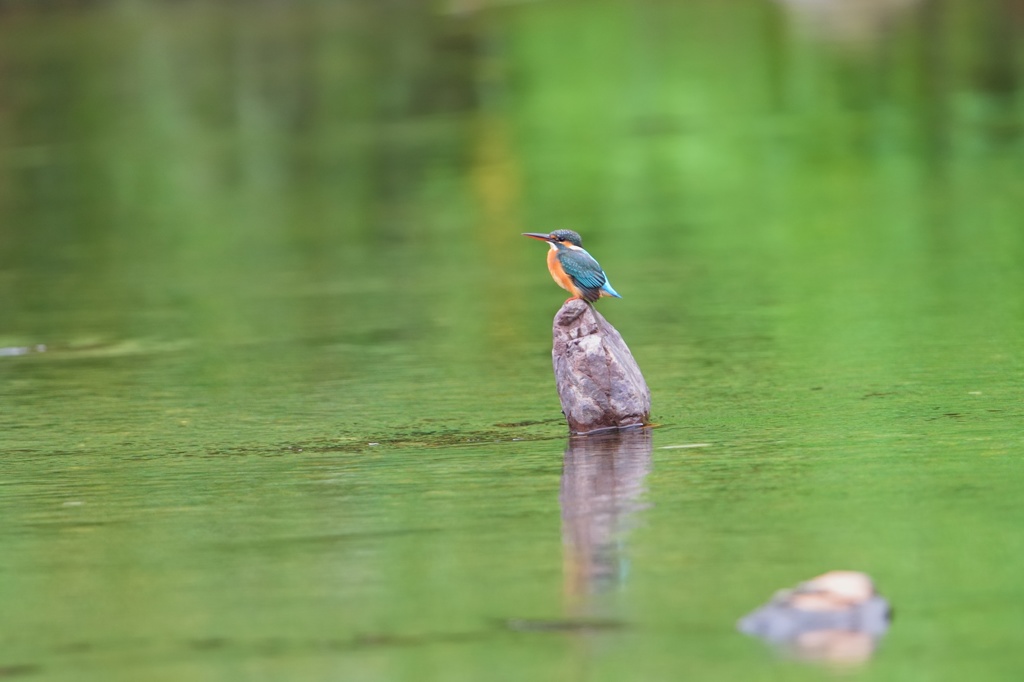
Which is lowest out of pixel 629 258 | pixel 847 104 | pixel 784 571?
pixel 784 571

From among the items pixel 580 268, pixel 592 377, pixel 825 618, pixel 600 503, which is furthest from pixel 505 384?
pixel 825 618

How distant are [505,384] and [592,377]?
1.39m

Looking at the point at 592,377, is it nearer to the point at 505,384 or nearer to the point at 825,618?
the point at 505,384

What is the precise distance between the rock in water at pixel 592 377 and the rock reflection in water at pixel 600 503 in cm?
7

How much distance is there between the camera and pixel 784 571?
16.7ft

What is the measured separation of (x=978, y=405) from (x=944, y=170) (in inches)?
328

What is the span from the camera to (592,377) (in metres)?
7.15

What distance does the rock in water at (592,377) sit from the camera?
7.15 metres

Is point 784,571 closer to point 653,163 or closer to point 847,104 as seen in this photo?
point 653,163

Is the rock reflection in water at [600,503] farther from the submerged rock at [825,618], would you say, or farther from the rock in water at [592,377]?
the submerged rock at [825,618]

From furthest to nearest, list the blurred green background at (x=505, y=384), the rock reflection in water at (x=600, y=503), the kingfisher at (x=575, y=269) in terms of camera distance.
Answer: the kingfisher at (x=575, y=269), the rock reflection in water at (x=600, y=503), the blurred green background at (x=505, y=384)

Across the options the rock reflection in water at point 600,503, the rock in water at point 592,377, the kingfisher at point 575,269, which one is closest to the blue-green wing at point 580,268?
the kingfisher at point 575,269

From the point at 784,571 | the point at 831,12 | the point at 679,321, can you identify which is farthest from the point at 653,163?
the point at 831,12

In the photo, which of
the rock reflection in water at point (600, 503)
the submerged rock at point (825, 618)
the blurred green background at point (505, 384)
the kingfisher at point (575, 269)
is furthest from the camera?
the kingfisher at point (575, 269)
